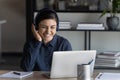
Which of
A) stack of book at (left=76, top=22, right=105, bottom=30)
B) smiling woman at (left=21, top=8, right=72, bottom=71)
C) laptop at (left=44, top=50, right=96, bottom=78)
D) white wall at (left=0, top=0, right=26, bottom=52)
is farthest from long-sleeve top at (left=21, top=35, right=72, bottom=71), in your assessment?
white wall at (left=0, top=0, right=26, bottom=52)

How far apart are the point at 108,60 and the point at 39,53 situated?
1844 millimetres

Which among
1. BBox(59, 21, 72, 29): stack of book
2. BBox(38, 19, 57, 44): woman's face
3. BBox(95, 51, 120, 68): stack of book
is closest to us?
BBox(38, 19, 57, 44): woman's face

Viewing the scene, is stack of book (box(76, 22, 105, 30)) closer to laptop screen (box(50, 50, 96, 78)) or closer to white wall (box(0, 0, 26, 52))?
laptop screen (box(50, 50, 96, 78))

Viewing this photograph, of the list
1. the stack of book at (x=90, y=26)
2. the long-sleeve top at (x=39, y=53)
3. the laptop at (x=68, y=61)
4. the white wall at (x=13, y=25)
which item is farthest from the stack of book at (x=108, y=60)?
the white wall at (x=13, y=25)

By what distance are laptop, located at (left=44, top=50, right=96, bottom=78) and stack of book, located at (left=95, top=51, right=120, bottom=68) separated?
7.02 feet

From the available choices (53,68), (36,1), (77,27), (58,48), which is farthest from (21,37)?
(53,68)

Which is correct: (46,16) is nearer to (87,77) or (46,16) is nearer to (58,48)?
(58,48)

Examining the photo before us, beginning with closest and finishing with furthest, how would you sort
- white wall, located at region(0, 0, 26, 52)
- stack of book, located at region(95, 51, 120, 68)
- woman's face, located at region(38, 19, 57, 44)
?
woman's face, located at region(38, 19, 57, 44), stack of book, located at region(95, 51, 120, 68), white wall, located at region(0, 0, 26, 52)

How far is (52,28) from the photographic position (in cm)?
273

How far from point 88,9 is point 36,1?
2.55 ft

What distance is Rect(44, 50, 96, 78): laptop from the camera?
88.8 inches

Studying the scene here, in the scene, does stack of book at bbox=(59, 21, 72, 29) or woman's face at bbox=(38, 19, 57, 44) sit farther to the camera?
stack of book at bbox=(59, 21, 72, 29)

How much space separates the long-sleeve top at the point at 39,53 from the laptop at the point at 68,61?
0.41 metres

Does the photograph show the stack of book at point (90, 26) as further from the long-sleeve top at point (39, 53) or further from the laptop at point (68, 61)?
the laptop at point (68, 61)
